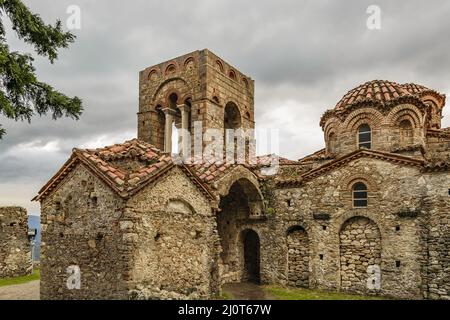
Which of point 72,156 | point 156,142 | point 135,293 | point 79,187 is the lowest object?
point 135,293

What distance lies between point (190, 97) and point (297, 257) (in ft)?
26.7

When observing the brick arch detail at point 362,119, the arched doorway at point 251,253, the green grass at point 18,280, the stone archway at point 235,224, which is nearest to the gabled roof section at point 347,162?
the stone archway at point 235,224

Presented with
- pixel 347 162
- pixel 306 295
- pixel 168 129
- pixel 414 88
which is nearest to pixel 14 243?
pixel 168 129

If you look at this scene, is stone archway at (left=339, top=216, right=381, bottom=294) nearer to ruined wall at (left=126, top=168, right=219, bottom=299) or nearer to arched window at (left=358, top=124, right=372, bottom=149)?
arched window at (left=358, top=124, right=372, bottom=149)

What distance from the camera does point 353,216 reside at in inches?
566

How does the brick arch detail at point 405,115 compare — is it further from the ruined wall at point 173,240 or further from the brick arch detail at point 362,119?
the ruined wall at point 173,240

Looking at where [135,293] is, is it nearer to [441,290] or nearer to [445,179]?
[441,290]

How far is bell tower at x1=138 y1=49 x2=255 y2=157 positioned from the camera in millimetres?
15445

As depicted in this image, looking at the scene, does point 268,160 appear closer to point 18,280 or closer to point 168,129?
point 168,129

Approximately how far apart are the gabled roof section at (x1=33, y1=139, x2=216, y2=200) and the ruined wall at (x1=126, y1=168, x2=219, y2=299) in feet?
0.84

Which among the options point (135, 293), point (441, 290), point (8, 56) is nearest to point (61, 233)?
point (135, 293)

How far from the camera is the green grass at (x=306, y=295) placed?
13.3 meters

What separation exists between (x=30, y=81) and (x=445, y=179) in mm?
13281

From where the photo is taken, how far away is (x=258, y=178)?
16.2 m
